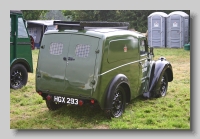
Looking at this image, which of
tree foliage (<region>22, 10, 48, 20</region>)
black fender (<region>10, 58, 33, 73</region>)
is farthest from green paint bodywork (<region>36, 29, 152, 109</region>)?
black fender (<region>10, 58, 33, 73</region>)

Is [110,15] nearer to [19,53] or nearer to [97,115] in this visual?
[97,115]

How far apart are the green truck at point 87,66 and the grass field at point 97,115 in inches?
9.3

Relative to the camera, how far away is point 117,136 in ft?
18.4

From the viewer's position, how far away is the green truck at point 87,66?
5.62m

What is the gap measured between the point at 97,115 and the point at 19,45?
2544 mm

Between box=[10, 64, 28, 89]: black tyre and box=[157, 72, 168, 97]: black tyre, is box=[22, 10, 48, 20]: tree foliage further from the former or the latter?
box=[157, 72, 168, 97]: black tyre

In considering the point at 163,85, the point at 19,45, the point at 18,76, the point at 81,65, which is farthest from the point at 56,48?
the point at 163,85

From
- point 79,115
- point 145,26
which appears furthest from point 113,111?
point 145,26

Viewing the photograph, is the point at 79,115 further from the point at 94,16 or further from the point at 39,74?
the point at 94,16

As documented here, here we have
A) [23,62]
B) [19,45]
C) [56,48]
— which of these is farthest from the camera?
[23,62]

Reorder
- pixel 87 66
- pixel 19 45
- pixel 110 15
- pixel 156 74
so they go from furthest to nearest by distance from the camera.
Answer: pixel 19 45 < pixel 156 74 < pixel 110 15 < pixel 87 66

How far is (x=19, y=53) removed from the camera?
305 inches

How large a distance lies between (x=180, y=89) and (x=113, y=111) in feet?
7.54

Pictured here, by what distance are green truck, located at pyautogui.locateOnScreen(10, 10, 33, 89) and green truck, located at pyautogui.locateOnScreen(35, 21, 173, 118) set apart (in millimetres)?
1567
